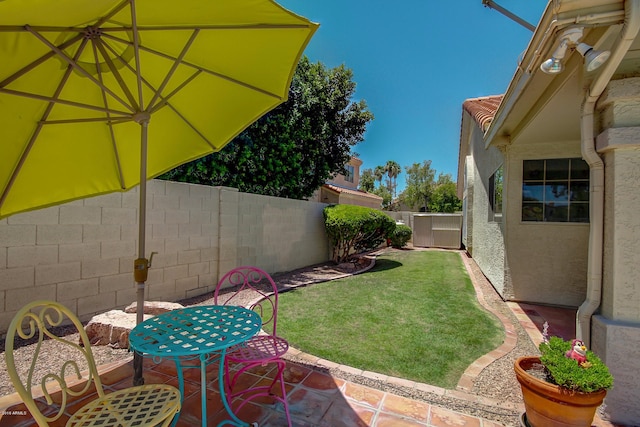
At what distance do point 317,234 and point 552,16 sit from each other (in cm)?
917

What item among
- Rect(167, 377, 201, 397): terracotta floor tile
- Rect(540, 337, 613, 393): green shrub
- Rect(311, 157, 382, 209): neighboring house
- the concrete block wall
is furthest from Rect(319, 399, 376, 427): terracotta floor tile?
Rect(311, 157, 382, 209): neighboring house

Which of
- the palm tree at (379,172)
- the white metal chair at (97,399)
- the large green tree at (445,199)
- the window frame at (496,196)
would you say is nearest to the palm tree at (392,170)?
the palm tree at (379,172)

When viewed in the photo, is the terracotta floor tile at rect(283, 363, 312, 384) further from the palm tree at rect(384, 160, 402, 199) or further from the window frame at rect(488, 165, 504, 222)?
the palm tree at rect(384, 160, 402, 199)

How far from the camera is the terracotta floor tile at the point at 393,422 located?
Answer: 2467mm

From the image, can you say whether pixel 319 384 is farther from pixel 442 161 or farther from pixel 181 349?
pixel 442 161

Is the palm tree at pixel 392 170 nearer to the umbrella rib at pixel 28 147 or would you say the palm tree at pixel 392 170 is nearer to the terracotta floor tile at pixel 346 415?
the terracotta floor tile at pixel 346 415

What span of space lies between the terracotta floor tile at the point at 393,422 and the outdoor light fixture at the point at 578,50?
127 inches

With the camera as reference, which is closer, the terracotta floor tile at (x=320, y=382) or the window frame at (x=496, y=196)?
the terracotta floor tile at (x=320, y=382)

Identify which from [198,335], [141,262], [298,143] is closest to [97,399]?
[198,335]

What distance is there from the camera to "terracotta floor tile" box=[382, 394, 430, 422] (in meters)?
2.59

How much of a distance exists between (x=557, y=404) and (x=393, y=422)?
1241mm

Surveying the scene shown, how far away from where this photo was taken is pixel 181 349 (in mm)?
1961

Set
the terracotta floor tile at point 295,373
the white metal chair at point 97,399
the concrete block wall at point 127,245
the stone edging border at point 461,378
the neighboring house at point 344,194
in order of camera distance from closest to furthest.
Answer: the white metal chair at point 97,399 → the stone edging border at point 461,378 → the terracotta floor tile at point 295,373 → the concrete block wall at point 127,245 → the neighboring house at point 344,194

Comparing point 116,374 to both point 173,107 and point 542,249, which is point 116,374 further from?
point 542,249
